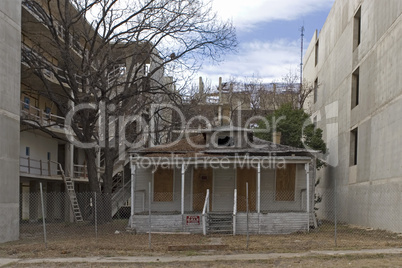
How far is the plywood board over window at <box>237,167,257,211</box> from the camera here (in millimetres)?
24281

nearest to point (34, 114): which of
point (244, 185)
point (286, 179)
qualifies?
point (244, 185)

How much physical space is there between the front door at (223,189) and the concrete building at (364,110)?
4.94m

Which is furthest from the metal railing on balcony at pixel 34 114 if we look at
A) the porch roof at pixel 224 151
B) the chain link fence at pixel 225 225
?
the porch roof at pixel 224 151

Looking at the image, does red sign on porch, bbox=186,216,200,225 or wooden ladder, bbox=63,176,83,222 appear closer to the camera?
red sign on porch, bbox=186,216,200,225

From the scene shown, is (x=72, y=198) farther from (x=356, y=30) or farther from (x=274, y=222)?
(x=356, y=30)

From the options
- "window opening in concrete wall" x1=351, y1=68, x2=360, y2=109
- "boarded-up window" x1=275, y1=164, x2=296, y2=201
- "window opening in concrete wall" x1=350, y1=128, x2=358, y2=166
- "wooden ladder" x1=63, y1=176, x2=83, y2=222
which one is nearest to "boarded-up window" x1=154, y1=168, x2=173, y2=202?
"boarded-up window" x1=275, y1=164, x2=296, y2=201

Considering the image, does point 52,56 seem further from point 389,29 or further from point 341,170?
point 389,29

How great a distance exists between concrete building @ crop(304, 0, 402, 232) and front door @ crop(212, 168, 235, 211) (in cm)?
494

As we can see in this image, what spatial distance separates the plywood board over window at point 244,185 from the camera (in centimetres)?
2428

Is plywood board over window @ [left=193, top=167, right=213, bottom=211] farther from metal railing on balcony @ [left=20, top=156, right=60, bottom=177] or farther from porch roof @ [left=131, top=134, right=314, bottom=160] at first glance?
metal railing on balcony @ [left=20, top=156, right=60, bottom=177]

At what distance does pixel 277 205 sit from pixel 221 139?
13.8 ft

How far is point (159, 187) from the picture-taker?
24.8 meters

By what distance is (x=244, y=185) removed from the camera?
970 inches

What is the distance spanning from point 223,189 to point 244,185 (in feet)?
3.45
